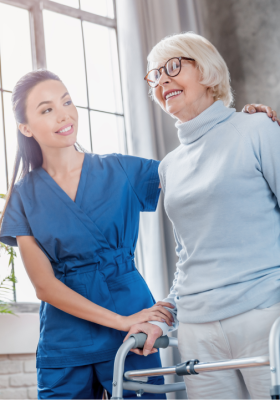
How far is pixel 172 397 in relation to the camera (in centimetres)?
258

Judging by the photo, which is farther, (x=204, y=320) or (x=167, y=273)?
(x=167, y=273)

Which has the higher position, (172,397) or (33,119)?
(33,119)

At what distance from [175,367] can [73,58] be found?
233cm

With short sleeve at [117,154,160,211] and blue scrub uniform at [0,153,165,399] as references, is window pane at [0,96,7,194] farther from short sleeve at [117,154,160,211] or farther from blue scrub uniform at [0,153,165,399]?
short sleeve at [117,154,160,211]

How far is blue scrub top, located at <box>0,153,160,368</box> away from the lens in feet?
5.18

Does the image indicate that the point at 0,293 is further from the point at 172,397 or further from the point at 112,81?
the point at 112,81

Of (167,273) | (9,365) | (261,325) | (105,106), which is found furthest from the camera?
(105,106)

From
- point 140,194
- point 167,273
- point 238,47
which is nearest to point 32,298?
point 167,273

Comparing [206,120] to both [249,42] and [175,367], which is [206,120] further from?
[249,42]

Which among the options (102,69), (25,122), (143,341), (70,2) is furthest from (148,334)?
(70,2)

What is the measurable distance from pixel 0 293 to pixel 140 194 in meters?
0.95

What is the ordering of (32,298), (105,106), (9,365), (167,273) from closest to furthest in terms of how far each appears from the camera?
(9,365) → (32,298) → (167,273) → (105,106)

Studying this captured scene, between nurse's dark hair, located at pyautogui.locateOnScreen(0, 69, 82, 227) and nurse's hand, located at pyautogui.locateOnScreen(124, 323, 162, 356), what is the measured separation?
71cm

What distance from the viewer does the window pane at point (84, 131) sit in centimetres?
293
